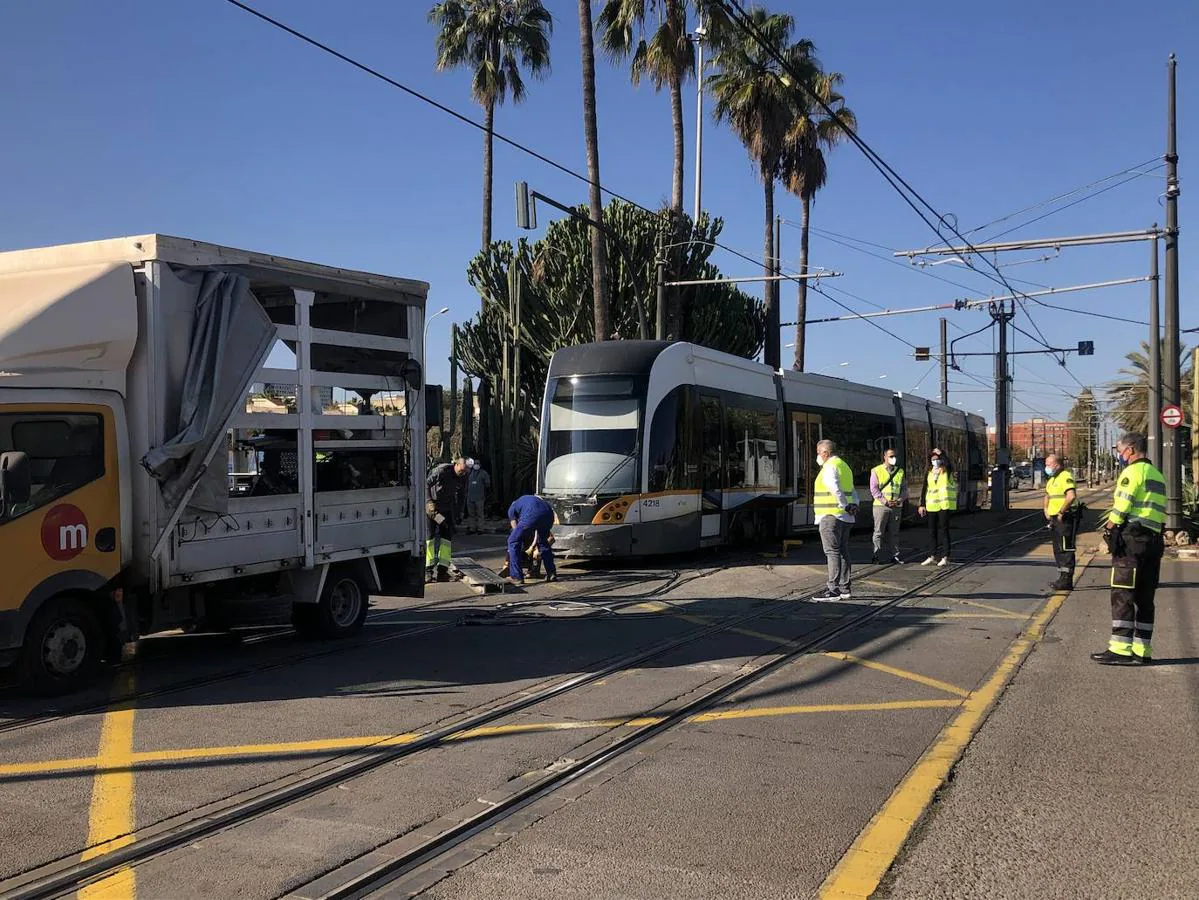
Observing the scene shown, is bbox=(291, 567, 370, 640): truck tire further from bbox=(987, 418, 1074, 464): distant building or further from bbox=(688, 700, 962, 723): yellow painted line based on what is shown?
bbox=(987, 418, 1074, 464): distant building

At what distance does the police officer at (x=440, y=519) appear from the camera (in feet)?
46.9

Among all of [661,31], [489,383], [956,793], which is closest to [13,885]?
[956,793]

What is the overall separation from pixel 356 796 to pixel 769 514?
15014mm

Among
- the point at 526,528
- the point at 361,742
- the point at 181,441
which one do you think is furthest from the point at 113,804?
the point at 526,528

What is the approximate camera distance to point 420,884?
4.16 meters

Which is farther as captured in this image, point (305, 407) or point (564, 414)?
point (564, 414)

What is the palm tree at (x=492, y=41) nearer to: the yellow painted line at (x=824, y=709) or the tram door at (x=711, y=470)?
the tram door at (x=711, y=470)

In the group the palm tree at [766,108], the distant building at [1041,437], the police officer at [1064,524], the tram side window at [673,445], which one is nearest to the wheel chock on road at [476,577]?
the tram side window at [673,445]

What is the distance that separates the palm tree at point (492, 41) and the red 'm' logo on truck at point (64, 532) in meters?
31.0

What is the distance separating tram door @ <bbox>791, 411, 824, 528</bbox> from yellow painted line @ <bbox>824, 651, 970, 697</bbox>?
11.8m

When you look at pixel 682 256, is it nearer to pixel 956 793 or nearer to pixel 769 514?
pixel 769 514

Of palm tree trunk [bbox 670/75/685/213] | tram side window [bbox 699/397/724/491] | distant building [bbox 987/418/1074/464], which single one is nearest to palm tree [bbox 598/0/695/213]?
palm tree trunk [bbox 670/75/685/213]

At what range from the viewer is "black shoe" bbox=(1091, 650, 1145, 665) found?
837 cm

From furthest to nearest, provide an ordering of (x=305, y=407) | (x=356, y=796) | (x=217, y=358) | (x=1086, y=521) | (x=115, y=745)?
1. (x=1086, y=521)
2. (x=305, y=407)
3. (x=217, y=358)
4. (x=115, y=745)
5. (x=356, y=796)
